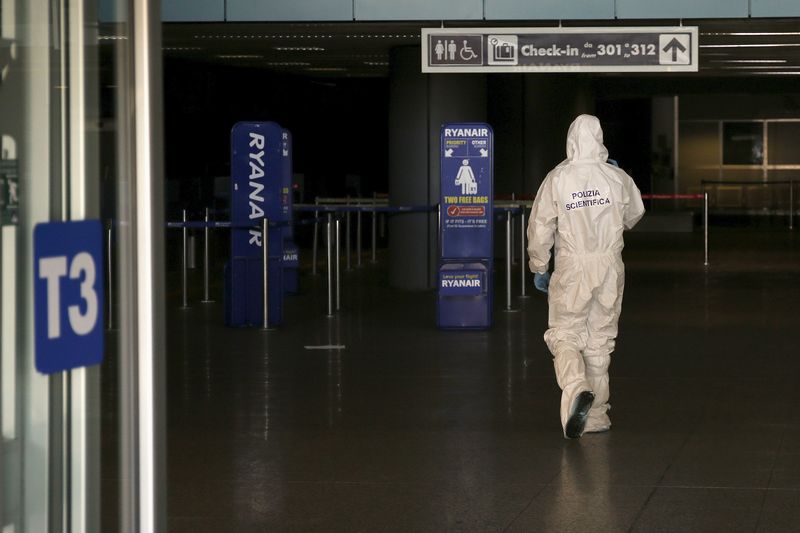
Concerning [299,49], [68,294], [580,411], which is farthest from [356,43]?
[68,294]

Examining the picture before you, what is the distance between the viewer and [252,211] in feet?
45.5

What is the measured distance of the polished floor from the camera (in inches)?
241

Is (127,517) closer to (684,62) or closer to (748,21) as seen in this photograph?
(684,62)

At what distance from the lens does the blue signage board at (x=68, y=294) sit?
115 inches

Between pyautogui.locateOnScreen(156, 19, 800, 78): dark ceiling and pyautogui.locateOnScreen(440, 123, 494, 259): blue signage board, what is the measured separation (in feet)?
8.81

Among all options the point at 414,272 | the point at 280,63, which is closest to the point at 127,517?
the point at 414,272

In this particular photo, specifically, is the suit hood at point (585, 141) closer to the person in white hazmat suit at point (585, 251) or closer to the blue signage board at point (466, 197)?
the person in white hazmat suit at point (585, 251)

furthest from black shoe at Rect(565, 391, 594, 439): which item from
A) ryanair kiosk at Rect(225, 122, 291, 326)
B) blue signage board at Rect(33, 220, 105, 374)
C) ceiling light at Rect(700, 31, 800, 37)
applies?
ceiling light at Rect(700, 31, 800, 37)

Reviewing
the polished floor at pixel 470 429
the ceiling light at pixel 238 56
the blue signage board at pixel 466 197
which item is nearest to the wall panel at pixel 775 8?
the polished floor at pixel 470 429

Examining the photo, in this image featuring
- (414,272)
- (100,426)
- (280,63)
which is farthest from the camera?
(280,63)

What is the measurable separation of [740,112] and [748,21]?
85.0 ft

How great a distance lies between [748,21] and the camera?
14.8m

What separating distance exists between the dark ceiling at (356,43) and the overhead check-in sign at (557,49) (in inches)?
54.0

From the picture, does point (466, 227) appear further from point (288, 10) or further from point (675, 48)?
point (288, 10)
